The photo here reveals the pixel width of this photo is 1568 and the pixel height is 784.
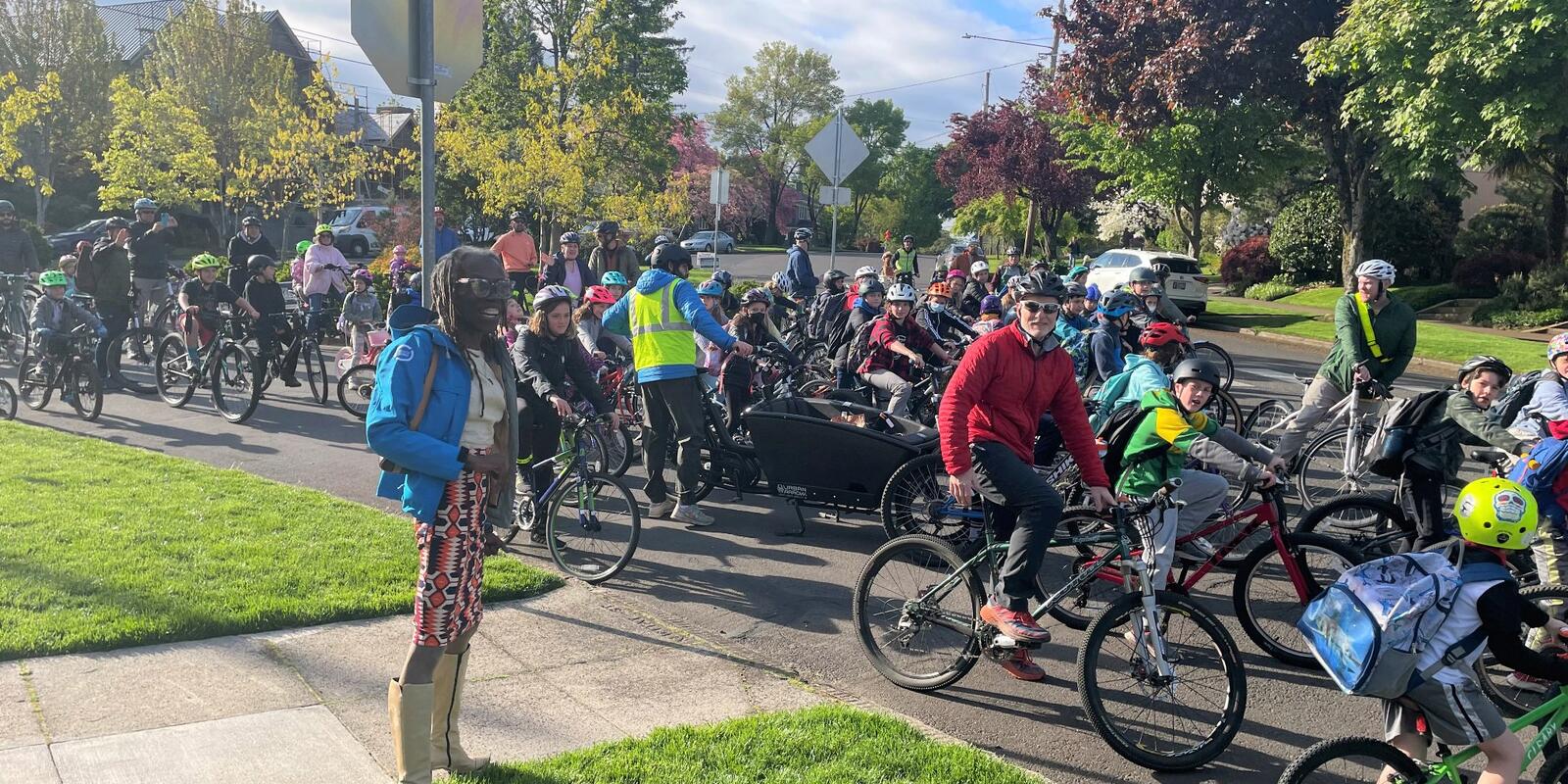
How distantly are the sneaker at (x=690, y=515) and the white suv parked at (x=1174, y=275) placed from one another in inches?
757

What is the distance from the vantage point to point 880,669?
5461mm

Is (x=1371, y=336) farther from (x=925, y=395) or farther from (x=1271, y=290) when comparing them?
(x=1271, y=290)

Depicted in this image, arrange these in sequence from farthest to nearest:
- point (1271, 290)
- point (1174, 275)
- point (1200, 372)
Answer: point (1271, 290) → point (1174, 275) → point (1200, 372)

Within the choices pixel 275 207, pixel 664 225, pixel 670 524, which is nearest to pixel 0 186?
pixel 275 207

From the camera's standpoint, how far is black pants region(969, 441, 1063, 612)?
500 centimetres

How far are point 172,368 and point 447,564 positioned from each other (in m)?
10.4

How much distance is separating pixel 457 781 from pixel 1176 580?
3.87 metres

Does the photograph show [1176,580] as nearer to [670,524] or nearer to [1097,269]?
[670,524]

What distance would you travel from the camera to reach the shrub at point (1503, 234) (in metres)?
27.9

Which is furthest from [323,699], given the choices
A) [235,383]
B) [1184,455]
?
[235,383]

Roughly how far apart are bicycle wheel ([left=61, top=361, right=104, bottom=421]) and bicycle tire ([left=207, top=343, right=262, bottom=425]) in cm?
105

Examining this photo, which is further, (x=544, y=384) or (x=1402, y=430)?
(x=544, y=384)

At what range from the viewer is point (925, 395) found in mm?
10453

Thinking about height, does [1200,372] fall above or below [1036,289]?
below
